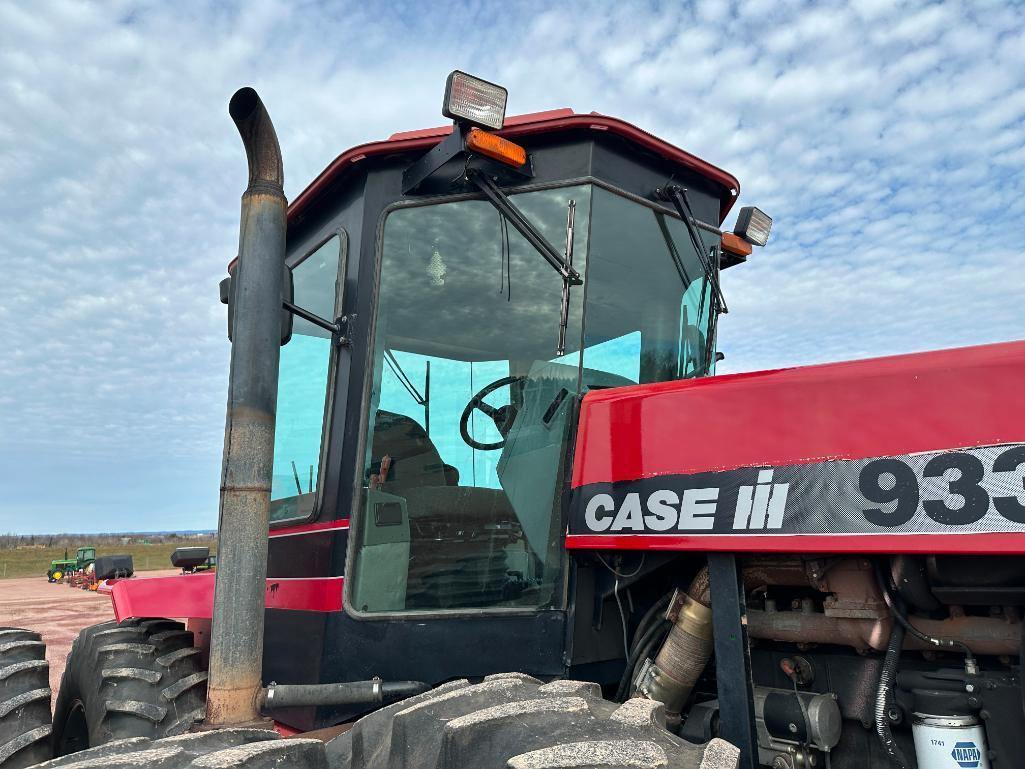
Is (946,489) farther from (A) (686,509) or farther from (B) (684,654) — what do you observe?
(B) (684,654)

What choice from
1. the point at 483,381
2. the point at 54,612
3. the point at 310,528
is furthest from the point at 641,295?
the point at 54,612

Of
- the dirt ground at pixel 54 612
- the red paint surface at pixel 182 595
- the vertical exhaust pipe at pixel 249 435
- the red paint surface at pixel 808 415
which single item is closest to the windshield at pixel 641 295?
the red paint surface at pixel 808 415

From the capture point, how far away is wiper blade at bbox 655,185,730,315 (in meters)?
2.99

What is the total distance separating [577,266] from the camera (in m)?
2.73

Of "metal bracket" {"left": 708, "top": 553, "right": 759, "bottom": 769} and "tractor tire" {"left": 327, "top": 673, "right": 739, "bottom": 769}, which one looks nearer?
"tractor tire" {"left": 327, "top": 673, "right": 739, "bottom": 769}

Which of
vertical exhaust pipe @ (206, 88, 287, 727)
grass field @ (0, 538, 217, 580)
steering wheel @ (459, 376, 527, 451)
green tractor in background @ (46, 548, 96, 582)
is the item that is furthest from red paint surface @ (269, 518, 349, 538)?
green tractor in background @ (46, 548, 96, 582)

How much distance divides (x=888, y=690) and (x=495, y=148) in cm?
196

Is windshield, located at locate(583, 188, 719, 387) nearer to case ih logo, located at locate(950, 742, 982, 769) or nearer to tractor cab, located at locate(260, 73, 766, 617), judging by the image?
tractor cab, located at locate(260, 73, 766, 617)

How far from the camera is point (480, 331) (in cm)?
280

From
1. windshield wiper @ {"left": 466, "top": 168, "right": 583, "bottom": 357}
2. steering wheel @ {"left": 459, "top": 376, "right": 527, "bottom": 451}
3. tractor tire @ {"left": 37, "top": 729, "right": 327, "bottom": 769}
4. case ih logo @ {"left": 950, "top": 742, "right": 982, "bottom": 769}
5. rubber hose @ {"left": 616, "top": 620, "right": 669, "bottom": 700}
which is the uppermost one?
windshield wiper @ {"left": 466, "top": 168, "right": 583, "bottom": 357}

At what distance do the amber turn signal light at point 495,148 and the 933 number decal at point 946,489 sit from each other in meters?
1.51

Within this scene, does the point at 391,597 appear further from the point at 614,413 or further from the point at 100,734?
the point at 100,734

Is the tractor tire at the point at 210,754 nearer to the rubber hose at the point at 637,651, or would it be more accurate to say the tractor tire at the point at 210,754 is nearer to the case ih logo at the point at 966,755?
the rubber hose at the point at 637,651

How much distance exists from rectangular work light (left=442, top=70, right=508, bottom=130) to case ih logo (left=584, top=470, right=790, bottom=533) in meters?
1.25
